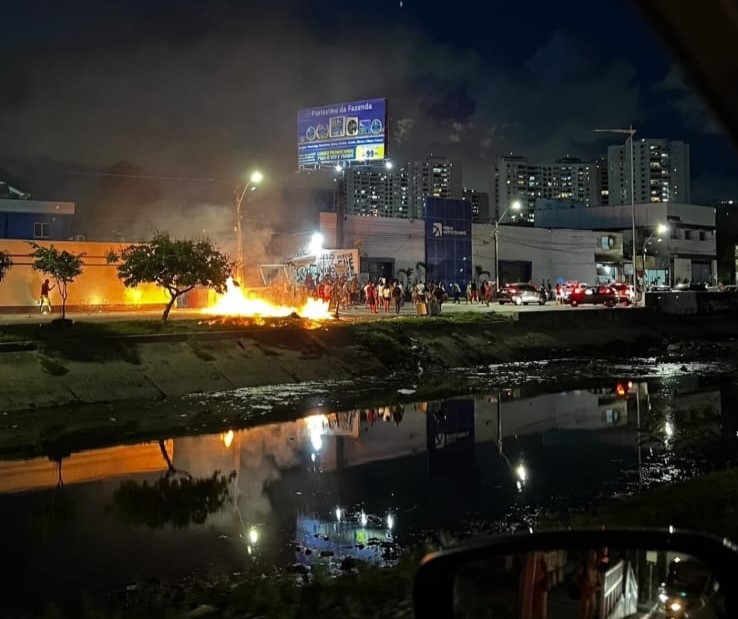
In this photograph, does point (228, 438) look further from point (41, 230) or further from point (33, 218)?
point (33, 218)

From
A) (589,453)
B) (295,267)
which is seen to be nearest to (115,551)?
(589,453)

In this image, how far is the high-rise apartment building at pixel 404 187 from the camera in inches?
4466

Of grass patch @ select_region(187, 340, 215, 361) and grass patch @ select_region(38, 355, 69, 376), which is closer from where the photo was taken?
grass patch @ select_region(38, 355, 69, 376)

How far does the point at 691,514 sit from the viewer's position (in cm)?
721

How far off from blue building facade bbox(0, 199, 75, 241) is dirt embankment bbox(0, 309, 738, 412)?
89.4ft

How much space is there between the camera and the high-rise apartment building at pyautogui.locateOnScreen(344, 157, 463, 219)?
372 feet

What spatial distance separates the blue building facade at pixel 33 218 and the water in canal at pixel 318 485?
36451 mm

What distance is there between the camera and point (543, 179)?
144 meters

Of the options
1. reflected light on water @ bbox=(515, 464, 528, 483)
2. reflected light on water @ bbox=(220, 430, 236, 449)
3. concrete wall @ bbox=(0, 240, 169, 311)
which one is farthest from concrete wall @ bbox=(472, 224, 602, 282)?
reflected light on water @ bbox=(515, 464, 528, 483)

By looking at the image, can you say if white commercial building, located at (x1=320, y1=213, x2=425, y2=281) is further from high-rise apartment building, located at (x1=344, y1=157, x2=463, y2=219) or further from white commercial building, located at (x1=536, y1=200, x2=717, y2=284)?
high-rise apartment building, located at (x1=344, y1=157, x2=463, y2=219)

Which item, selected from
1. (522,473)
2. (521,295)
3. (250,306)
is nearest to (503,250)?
(521,295)

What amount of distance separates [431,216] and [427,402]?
41.5 meters

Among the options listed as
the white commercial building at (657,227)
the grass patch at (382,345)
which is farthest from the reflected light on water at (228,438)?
the white commercial building at (657,227)

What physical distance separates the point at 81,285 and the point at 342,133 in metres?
19.1
